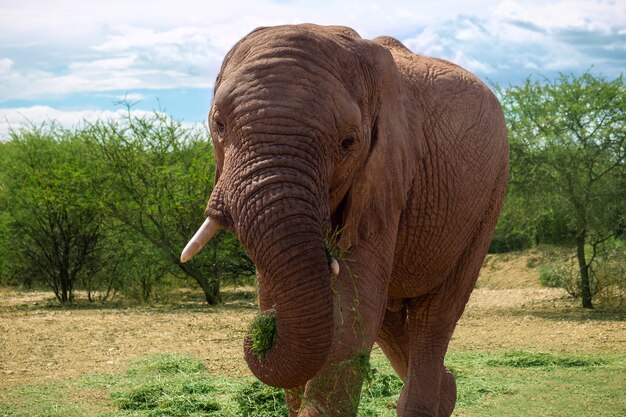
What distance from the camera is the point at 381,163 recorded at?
439 cm

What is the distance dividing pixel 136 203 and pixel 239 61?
533 inches

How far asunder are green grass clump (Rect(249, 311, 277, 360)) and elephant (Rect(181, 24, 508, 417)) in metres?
0.02

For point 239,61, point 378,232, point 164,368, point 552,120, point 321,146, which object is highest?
point 552,120

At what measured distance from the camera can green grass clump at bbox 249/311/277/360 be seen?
412cm

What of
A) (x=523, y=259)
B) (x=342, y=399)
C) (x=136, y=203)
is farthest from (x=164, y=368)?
(x=523, y=259)

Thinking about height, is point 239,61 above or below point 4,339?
above

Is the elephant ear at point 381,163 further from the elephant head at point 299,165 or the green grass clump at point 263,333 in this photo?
the green grass clump at point 263,333

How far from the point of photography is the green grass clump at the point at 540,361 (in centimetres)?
1017

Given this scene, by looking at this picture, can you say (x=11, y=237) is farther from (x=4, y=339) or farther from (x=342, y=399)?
(x=342, y=399)

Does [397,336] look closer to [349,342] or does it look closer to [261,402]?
[261,402]

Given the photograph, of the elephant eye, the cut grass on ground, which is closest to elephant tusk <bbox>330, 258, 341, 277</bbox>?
the elephant eye

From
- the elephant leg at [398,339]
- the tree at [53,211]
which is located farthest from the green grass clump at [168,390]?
the tree at [53,211]

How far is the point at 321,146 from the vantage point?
13.1 feet

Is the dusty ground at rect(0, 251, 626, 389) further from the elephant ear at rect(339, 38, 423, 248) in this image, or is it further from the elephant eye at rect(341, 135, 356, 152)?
the elephant eye at rect(341, 135, 356, 152)
